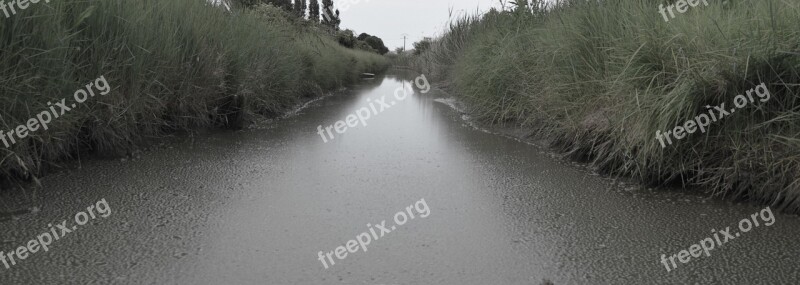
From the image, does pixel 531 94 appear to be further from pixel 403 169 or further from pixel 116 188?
pixel 116 188

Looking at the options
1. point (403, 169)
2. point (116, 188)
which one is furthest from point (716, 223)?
point (116, 188)

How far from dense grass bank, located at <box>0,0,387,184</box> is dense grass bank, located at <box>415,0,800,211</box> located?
2.42 meters

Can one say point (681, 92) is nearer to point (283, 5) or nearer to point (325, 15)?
point (283, 5)

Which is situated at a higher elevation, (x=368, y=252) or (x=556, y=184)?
(x=368, y=252)

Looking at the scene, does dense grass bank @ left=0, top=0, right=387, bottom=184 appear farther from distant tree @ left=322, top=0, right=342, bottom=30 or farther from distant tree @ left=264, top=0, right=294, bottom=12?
distant tree @ left=322, top=0, right=342, bottom=30

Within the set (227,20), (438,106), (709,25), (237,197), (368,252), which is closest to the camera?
(368,252)

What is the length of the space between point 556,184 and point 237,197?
1507 mm

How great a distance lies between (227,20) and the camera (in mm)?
4797

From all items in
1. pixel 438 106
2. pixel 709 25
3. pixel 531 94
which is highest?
pixel 709 25

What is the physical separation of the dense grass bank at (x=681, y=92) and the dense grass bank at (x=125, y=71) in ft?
7.95

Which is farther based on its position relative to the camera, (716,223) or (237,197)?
(237,197)

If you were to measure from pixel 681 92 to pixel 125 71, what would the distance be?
9.06ft

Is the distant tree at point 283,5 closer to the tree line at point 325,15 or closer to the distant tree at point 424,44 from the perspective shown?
the tree line at point 325,15

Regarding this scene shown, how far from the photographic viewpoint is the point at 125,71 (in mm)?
3033
